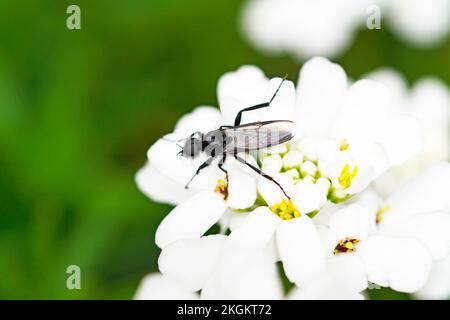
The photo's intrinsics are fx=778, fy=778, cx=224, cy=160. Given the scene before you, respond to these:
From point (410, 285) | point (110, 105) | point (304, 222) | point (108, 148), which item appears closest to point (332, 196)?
point (304, 222)

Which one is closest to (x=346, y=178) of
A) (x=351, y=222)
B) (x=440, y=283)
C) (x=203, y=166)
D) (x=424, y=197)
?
(x=351, y=222)

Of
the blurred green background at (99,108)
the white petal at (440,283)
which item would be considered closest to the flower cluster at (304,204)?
the white petal at (440,283)

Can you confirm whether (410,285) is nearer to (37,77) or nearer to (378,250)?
(378,250)

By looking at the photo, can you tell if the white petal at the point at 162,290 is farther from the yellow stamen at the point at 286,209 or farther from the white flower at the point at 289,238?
the yellow stamen at the point at 286,209

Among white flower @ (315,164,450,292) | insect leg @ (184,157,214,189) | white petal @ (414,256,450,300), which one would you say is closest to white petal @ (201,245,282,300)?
white flower @ (315,164,450,292)

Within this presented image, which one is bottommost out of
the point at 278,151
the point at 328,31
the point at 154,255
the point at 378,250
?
the point at 154,255

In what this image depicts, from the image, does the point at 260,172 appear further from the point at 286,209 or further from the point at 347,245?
the point at 347,245

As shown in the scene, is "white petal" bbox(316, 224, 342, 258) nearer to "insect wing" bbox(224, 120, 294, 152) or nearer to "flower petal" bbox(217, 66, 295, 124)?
"insect wing" bbox(224, 120, 294, 152)
